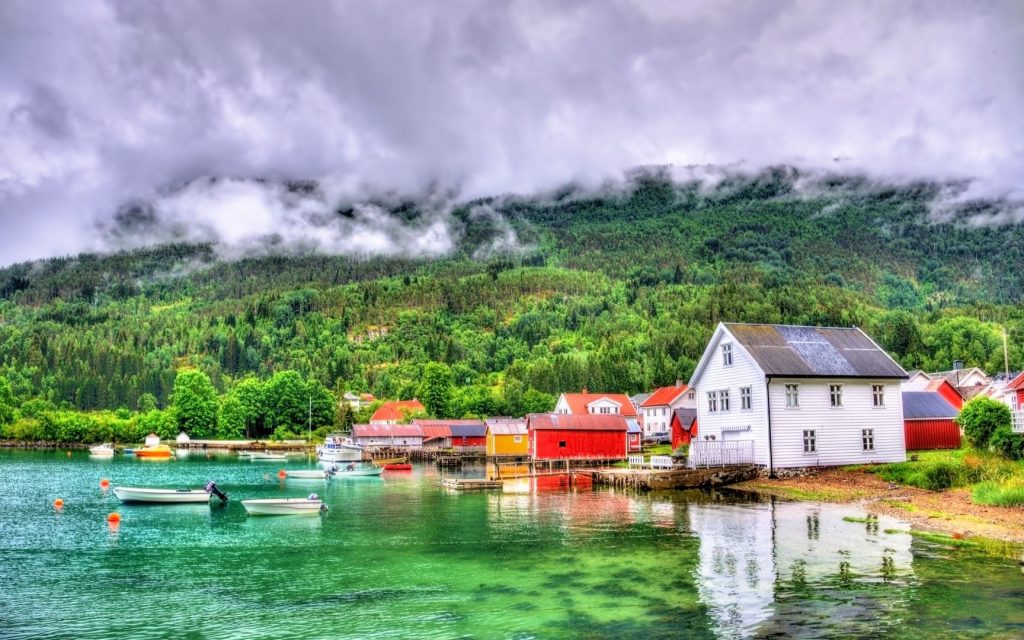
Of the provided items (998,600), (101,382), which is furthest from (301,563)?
(101,382)

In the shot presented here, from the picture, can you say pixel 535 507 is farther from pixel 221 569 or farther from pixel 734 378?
pixel 221 569

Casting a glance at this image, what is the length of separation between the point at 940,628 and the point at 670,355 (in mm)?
166359

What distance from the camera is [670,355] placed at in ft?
597

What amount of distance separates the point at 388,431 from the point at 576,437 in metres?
60.7

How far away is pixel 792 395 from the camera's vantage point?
164 feet

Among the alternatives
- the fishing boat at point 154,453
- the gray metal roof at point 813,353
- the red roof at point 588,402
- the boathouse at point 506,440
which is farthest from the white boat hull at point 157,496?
the fishing boat at point 154,453

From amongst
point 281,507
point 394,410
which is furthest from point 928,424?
point 394,410

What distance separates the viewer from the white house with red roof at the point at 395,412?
155m

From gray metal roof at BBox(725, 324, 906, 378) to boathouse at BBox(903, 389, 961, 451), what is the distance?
27.6ft

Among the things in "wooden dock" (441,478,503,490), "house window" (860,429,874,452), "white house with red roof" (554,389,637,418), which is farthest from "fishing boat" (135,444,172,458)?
"house window" (860,429,874,452)

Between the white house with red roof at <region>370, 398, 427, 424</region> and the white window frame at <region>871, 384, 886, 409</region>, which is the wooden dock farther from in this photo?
the white house with red roof at <region>370, 398, 427, 424</region>

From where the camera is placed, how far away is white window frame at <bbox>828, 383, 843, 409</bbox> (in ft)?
168

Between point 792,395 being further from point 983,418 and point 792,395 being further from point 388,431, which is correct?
point 388,431

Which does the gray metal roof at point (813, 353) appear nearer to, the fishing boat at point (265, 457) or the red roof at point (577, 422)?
the red roof at point (577, 422)
